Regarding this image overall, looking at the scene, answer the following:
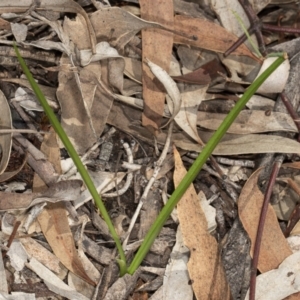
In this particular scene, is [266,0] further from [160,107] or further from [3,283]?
[3,283]

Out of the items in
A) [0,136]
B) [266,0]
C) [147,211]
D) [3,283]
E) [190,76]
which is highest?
[266,0]

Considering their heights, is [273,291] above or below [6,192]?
below

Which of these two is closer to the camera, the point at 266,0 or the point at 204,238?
the point at 204,238

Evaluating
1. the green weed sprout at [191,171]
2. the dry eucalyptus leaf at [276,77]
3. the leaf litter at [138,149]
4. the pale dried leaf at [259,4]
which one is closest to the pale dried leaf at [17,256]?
the leaf litter at [138,149]

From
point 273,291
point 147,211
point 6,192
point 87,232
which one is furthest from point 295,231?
point 6,192

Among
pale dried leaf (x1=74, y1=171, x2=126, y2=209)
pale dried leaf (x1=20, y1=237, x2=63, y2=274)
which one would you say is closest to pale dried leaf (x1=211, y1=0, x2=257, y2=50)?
pale dried leaf (x1=74, y1=171, x2=126, y2=209)

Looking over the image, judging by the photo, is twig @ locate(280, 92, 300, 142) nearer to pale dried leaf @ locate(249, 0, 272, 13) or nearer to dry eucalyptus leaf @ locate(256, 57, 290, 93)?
dry eucalyptus leaf @ locate(256, 57, 290, 93)
